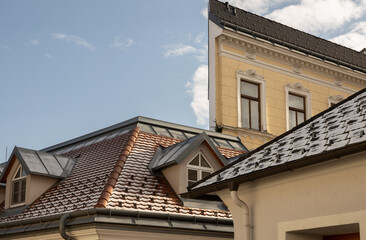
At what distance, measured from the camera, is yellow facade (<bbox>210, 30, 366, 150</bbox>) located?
770 inches

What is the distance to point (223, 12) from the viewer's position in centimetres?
2059

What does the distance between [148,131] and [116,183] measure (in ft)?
9.55

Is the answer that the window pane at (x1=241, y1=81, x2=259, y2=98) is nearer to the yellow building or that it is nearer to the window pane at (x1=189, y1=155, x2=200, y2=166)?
the yellow building

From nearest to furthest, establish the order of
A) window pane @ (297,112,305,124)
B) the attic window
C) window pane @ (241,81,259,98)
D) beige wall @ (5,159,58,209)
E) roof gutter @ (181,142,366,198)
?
roof gutter @ (181,142,366,198)
beige wall @ (5,159,58,209)
the attic window
window pane @ (241,81,259,98)
window pane @ (297,112,305,124)

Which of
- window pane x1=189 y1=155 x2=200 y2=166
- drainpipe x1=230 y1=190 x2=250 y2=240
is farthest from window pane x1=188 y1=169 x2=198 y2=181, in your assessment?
drainpipe x1=230 y1=190 x2=250 y2=240

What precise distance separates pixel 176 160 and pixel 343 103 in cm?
505

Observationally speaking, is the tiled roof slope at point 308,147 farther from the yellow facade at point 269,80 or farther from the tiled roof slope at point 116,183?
the yellow facade at point 269,80

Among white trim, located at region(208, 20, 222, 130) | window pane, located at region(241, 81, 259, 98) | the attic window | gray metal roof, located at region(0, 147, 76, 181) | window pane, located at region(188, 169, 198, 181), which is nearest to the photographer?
window pane, located at region(188, 169, 198, 181)

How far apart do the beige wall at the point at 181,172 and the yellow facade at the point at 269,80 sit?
4838mm

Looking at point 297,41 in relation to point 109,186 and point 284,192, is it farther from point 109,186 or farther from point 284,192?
point 284,192

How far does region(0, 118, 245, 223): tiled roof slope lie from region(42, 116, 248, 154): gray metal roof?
1.6 inches

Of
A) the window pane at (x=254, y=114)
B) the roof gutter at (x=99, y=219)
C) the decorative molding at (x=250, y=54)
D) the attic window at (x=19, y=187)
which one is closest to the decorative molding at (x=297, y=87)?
the window pane at (x=254, y=114)

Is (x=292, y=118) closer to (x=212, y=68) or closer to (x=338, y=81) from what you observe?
(x=338, y=81)

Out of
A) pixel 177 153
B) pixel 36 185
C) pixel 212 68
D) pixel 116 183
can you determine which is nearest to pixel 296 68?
pixel 212 68
